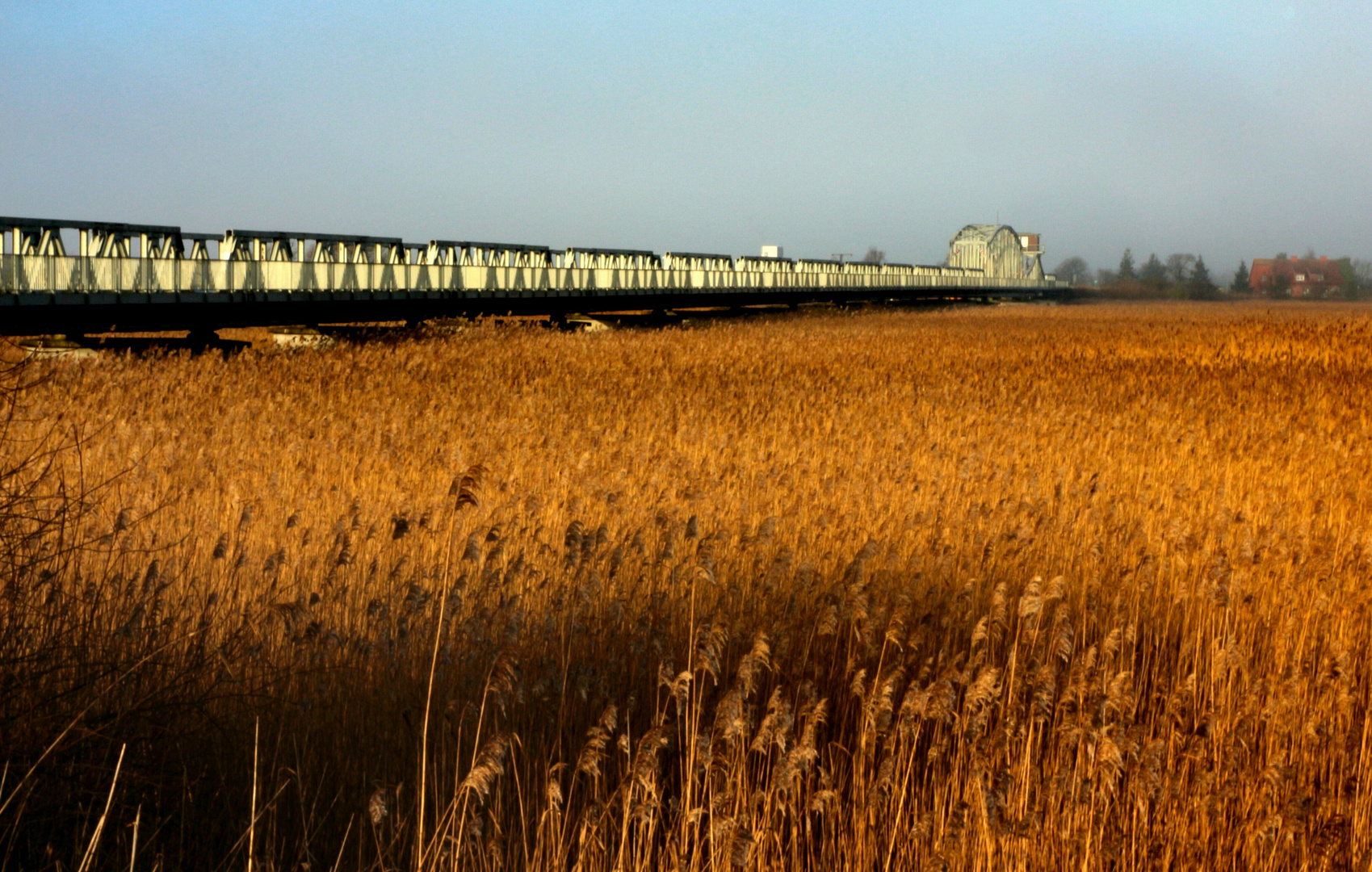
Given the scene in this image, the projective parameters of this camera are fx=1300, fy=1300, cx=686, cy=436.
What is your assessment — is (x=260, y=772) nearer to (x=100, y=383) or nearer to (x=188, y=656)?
(x=188, y=656)

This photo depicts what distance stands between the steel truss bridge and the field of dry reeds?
36.5 ft

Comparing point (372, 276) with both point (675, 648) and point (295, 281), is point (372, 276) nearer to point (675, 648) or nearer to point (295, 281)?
point (295, 281)

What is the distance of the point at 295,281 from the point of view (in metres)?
29.4

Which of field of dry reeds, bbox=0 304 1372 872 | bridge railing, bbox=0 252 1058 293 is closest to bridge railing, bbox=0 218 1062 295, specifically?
bridge railing, bbox=0 252 1058 293

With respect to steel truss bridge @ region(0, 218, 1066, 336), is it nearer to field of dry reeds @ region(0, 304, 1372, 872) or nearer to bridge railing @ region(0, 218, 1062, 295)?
bridge railing @ region(0, 218, 1062, 295)

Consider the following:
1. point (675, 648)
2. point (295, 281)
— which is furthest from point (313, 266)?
point (675, 648)

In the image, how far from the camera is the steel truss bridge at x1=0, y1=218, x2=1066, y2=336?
74.0 ft

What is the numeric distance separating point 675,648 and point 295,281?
25503 mm

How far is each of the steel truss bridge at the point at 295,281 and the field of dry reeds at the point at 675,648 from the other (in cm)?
1111

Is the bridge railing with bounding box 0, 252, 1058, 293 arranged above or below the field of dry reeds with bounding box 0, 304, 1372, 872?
above

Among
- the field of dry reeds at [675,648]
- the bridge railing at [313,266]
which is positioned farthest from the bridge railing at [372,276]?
the field of dry reeds at [675,648]

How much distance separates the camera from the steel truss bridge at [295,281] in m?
22.5

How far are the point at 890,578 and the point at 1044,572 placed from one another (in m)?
1.00

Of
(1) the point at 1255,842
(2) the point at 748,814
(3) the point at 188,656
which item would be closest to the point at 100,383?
(3) the point at 188,656
